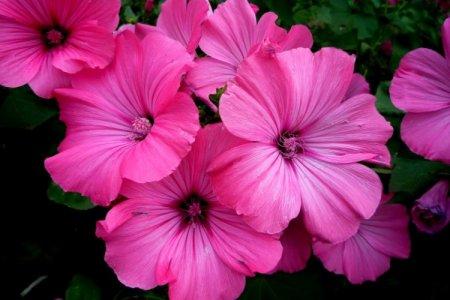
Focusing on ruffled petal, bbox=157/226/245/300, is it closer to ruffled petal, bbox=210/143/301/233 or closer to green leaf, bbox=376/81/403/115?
ruffled petal, bbox=210/143/301/233

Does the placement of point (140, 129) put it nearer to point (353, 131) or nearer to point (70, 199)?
point (70, 199)

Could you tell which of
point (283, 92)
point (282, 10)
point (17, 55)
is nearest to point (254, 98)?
point (283, 92)

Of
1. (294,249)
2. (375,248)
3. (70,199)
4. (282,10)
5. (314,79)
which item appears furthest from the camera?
(282,10)

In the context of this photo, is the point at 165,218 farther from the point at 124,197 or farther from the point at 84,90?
the point at 84,90

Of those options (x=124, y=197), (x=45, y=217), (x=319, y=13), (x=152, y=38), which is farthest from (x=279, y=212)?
(x=319, y=13)

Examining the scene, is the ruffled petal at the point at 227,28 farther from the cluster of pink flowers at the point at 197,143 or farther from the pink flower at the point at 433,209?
the pink flower at the point at 433,209
